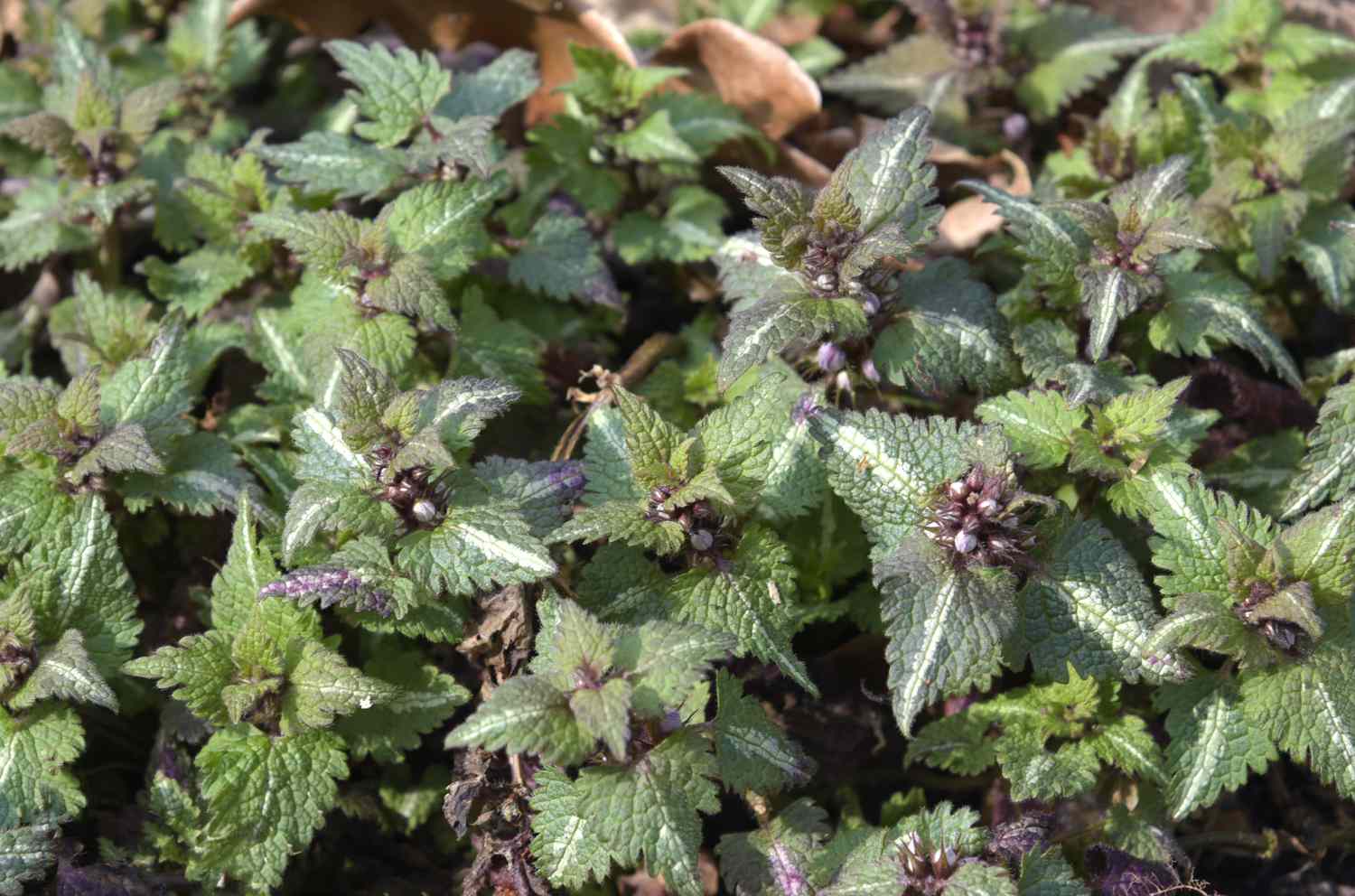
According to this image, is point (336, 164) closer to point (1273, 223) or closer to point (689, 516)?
point (689, 516)

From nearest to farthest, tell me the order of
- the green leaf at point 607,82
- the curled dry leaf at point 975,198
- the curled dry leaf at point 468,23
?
the green leaf at point 607,82 → the curled dry leaf at point 975,198 → the curled dry leaf at point 468,23

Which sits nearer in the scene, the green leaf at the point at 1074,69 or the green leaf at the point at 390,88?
the green leaf at the point at 390,88

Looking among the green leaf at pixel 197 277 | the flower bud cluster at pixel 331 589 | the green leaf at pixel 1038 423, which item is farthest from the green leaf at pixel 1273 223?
the green leaf at pixel 197 277

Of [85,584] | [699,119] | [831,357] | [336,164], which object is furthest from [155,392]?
[699,119]

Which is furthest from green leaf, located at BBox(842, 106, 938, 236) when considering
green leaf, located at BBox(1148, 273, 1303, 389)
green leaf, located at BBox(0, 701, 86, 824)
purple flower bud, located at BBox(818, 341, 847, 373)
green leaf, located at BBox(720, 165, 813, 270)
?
green leaf, located at BBox(0, 701, 86, 824)

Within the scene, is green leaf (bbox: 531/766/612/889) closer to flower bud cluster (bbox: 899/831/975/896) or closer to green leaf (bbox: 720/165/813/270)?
flower bud cluster (bbox: 899/831/975/896)

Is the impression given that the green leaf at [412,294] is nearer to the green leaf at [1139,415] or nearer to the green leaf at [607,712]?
the green leaf at [607,712]
